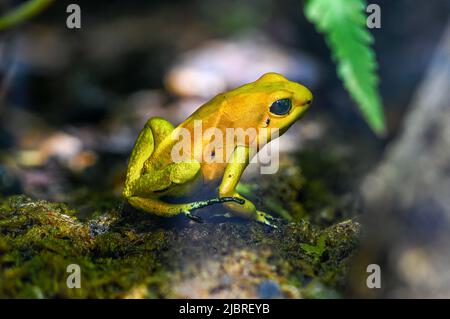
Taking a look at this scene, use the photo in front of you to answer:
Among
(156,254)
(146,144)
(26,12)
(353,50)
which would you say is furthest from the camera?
(26,12)

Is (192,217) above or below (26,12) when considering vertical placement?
below

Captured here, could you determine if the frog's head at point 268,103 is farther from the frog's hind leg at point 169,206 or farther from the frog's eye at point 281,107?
the frog's hind leg at point 169,206

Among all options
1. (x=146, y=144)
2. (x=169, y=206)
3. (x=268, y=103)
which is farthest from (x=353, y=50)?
(x=146, y=144)

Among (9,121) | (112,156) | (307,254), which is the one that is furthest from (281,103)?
(9,121)

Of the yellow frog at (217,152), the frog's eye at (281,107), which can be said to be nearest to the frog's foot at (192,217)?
the yellow frog at (217,152)

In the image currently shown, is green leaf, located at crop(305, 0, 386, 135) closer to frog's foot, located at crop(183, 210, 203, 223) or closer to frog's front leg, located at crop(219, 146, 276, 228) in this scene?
frog's front leg, located at crop(219, 146, 276, 228)

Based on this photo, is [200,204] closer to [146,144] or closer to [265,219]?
[265,219]

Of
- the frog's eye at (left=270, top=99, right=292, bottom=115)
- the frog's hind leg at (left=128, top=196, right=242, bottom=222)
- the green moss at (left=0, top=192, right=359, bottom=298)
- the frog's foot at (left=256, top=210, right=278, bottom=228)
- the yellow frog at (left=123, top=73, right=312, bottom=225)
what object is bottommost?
the green moss at (left=0, top=192, right=359, bottom=298)

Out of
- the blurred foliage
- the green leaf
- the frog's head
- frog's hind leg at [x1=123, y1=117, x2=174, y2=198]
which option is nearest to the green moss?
frog's hind leg at [x1=123, y1=117, x2=174, y2=198]
